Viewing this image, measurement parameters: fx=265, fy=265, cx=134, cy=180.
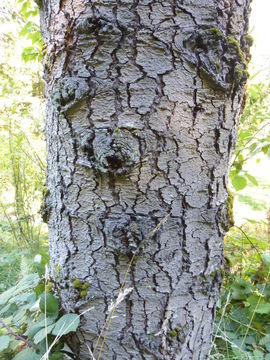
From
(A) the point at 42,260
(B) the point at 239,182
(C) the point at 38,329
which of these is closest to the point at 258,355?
(B) the point at 239,182

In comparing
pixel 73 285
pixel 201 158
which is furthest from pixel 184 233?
pixel 73 285

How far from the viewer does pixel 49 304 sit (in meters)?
0.86

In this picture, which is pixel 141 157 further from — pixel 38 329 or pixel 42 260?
pixel 42 260

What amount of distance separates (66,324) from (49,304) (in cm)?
9

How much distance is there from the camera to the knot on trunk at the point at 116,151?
0.73 metres

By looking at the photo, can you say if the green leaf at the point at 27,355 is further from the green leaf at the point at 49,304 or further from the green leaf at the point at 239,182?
the green leaf at the point at 239,182

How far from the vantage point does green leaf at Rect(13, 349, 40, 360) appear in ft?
2.63

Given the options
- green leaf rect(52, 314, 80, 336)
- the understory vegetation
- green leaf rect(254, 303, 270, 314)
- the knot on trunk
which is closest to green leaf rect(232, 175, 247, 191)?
the understory vegetation

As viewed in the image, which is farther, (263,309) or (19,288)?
(263,309)

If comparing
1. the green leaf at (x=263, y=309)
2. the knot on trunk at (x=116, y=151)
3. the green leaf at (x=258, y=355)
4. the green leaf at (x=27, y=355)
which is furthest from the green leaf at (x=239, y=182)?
the green leaf at (x=27, y=355)

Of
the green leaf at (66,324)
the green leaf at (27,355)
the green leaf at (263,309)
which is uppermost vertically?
the green leaf at (66,324)

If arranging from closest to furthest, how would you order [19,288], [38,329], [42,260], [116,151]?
[116,151] < [38,329] < [19,288] < [42,260]

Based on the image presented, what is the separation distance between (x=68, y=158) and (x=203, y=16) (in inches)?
22.0

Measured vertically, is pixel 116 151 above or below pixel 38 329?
above
